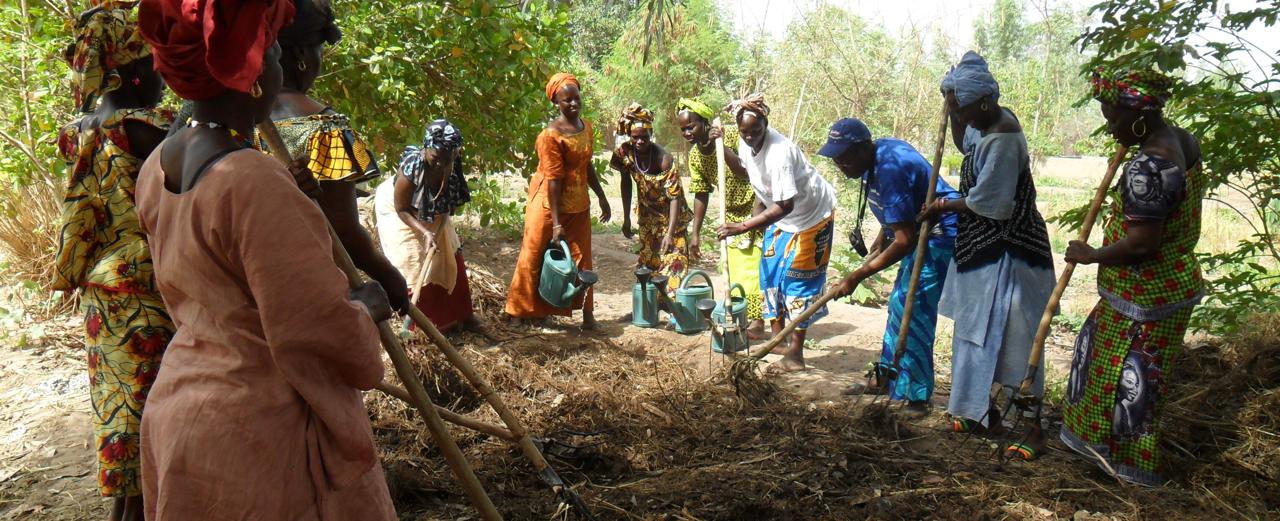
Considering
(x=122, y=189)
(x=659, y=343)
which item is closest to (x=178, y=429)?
(x=122, y=189)

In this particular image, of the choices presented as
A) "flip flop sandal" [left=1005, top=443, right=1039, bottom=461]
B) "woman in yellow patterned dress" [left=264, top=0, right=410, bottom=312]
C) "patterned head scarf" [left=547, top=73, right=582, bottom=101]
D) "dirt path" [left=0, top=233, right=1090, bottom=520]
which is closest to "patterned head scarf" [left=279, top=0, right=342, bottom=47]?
"woman in yellow patterned dress" [left=264, top=0, right=410, bottom=312]

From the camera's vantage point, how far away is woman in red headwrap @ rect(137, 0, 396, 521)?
1512 millimetres

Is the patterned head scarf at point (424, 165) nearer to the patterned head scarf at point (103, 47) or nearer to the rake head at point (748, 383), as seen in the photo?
the rake head at point (748, 383)

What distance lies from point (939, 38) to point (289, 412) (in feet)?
46.1

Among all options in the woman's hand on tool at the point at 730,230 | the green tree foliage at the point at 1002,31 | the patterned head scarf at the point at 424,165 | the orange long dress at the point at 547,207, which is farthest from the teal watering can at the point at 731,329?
the green tree foliage at the point at 1002,31

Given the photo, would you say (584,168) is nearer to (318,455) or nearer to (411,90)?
(411,90)

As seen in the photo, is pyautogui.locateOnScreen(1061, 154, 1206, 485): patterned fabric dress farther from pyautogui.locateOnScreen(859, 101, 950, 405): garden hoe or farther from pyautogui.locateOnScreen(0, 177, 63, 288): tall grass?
pyautogui.locateOnScreen(0, 177, 63, 288): tall grass

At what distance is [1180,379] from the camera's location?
4.34 metres

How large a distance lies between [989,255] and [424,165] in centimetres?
323

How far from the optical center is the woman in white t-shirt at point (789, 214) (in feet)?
17.1

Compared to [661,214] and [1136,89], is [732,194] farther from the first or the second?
[1136,89]

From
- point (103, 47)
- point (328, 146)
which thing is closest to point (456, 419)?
point (328, 146)

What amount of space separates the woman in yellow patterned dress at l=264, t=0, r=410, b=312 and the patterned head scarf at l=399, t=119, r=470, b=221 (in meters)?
2.59

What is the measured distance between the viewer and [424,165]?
5.16m
